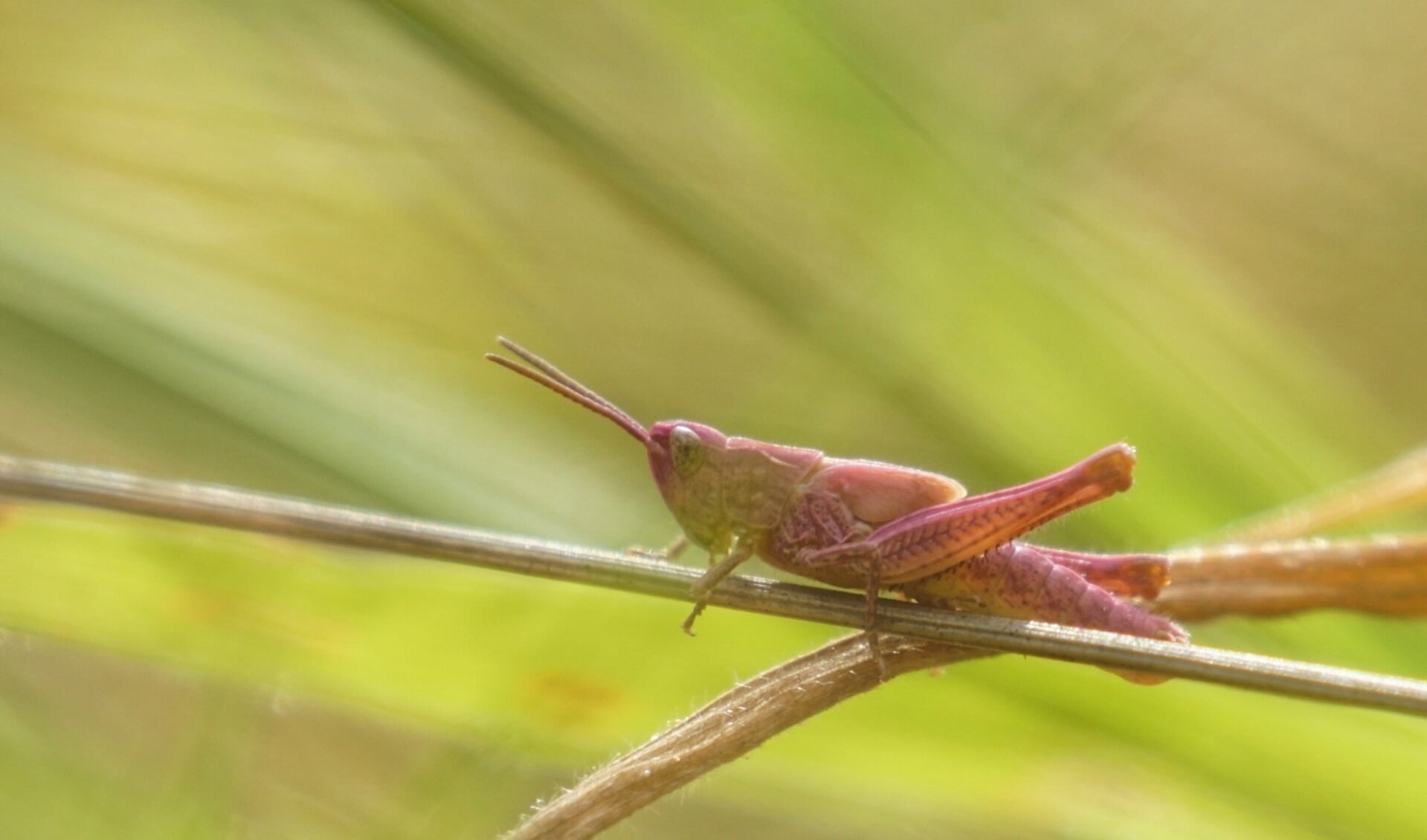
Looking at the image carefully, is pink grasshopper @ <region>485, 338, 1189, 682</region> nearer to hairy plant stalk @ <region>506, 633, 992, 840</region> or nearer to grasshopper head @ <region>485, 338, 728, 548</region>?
grasshopper head @ <region>485, 338, 728, 548</region>

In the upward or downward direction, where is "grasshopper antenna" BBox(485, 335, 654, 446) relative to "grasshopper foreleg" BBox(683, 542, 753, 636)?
upward

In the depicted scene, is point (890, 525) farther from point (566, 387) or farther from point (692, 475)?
point (566, 387)

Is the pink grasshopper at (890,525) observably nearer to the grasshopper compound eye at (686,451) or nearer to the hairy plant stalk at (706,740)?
the grasshopper compound eye at (686,451)

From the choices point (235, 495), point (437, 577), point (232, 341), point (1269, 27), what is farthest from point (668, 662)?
point (1269, 27)

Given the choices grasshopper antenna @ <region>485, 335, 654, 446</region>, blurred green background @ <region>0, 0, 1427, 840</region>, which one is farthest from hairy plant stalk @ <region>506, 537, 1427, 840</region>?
grasshopper antenna @ <region>485, 335, 654, 446</region>

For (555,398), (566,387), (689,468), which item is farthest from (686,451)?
(555,398)

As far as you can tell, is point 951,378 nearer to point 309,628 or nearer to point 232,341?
point 309,628

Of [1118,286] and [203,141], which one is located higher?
[203,141]
